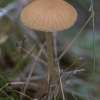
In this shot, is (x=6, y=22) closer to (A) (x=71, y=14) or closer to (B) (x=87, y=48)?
(B) (x=87, y=48)

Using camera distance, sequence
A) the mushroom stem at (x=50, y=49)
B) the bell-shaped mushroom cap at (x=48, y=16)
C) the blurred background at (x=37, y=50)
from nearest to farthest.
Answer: the bell-shaped mushroom cap at (x=48, y=16), the mushroom stem at (x=50, y=49), the blurred background at (x=37, y=50)

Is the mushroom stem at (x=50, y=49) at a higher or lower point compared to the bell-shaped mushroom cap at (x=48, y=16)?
lower

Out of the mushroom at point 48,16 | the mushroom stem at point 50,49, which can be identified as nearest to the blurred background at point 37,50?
the mushroom stem at point 50,49

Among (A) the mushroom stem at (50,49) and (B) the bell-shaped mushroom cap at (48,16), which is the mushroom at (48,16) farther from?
(A) the mushroom stem at (50,49)

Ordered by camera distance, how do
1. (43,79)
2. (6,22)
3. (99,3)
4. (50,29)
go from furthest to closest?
(99,3) < (6,22) < (43,79) < (50,29)

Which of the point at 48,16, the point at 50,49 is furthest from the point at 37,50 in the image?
the point at 48,16

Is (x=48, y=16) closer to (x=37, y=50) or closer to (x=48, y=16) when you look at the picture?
(x=48, y=16)

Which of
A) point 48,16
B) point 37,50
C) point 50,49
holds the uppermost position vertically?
point 48,16

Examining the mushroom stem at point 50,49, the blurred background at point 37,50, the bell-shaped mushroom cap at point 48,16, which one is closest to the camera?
the bell-shaped mushroom cap at point 48,16

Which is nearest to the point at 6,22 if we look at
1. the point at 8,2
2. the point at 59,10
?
the point at 8,2
